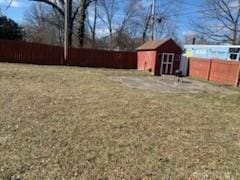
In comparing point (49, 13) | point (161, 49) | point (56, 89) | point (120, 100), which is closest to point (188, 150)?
point (120, 100)

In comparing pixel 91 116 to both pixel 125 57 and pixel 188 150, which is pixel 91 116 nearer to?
pixel 188 150

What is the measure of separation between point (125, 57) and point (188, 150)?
18738mm

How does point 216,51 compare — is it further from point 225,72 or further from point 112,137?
point 112,137

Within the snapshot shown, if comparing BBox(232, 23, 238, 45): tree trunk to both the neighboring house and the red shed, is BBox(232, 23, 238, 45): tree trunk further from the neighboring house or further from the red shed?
the red shed

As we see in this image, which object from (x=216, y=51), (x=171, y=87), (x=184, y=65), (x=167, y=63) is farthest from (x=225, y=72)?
(x=171, y=87)

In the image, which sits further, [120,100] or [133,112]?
[120,100]

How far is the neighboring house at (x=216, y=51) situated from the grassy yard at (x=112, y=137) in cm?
1152

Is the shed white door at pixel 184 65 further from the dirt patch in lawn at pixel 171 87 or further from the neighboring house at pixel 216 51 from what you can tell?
the dirt patch in lawn at pixel 171 87

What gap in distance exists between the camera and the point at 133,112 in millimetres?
6676

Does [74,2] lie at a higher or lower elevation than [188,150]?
higher

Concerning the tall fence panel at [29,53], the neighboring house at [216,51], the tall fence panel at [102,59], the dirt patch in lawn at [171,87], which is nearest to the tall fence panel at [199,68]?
the neighboring house at [216,51]

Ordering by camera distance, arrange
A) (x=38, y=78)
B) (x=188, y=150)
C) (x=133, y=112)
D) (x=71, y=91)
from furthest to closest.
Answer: (x=38, y=78)
(x=71, y=91)
(x=133, y=112)
(x=188, y=150)

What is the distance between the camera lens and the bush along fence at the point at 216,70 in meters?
15.4

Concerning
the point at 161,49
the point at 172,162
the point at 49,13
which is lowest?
the point at 172,162
